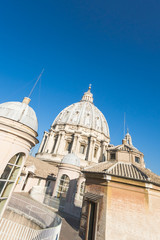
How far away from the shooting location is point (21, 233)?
5.09 metres

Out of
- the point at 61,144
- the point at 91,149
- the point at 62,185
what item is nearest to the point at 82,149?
the point at 91,149

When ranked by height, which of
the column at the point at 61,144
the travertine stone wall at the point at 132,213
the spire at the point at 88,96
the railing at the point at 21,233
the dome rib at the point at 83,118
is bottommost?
the railing at the point at 21,233

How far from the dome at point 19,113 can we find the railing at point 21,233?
4.29 m

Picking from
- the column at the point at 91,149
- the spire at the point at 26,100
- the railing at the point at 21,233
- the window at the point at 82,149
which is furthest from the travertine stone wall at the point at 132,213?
the window at the point at 82,149

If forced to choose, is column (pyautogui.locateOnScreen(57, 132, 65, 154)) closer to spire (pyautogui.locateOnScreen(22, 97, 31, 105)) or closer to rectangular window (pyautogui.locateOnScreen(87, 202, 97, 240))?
rectangular window (pyautogui.locateOnScreen(87, 202, 97, 240))

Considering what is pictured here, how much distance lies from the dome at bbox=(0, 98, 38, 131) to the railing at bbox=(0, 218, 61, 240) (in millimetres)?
4289

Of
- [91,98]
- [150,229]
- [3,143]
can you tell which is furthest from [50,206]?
[91,98]

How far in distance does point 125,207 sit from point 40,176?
54.4 ft

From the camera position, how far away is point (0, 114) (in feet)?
19.1

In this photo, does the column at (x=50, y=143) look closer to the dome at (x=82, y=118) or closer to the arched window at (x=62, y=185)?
the dome at (x=82, y=118)

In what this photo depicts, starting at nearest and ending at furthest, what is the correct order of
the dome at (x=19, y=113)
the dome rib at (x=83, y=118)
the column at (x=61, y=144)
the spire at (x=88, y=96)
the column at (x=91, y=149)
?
the dome at (x=19, y=113)
the column at (x=91, y=149)
the column at (x=61, y=144)
the dome rib at (x=83, y=118)
the spire at (x=88, y=96)

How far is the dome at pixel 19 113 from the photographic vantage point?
5895mm

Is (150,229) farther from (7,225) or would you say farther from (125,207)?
(7,225)

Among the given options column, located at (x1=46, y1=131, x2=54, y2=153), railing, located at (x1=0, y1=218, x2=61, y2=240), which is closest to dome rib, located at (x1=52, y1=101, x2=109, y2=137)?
column, located at (x1=46, y1=131, x2=54, y2=153)
